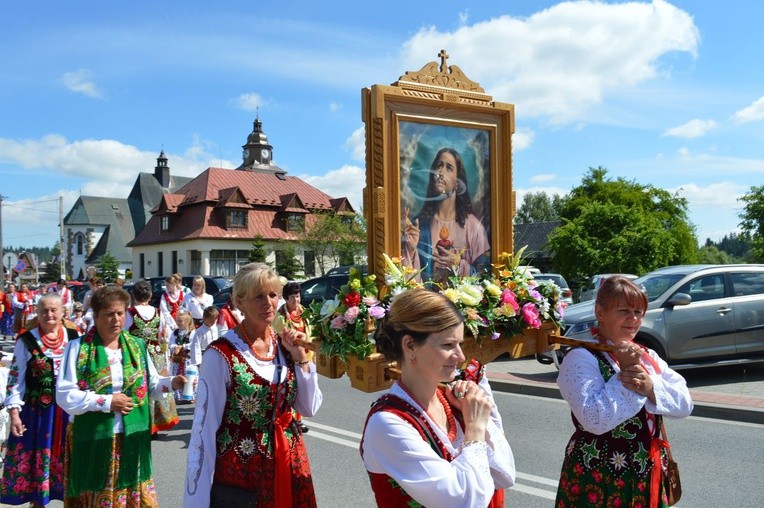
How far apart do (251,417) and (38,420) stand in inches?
122

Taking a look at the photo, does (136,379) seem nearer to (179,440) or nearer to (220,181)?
(179,440)

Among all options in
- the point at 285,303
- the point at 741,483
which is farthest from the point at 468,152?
the point at 285,303

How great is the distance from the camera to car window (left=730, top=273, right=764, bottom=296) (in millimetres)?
10719

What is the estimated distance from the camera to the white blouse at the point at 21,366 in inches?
203

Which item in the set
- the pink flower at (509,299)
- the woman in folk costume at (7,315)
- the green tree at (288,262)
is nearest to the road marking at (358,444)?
the pink flower at (509,299)

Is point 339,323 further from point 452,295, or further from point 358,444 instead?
point 358,444

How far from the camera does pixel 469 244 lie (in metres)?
4.79

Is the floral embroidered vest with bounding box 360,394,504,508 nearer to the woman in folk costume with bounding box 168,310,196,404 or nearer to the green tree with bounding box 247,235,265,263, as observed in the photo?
the woman in folk costume with bounding box 168,310,196,404

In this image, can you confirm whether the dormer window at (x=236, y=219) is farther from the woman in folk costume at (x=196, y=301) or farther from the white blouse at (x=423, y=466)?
the white blouse at (x=423, y=466)

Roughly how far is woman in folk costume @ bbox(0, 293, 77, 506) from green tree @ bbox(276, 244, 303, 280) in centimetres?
4344

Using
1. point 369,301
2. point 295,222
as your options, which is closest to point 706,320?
point 369,301

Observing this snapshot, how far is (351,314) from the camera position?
3953 mm

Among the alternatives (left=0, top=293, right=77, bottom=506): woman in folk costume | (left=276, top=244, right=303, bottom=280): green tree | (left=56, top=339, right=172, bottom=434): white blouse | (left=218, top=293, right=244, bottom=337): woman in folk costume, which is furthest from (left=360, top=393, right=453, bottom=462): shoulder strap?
(left=276, top=244, right=303, bottom=280): green tree

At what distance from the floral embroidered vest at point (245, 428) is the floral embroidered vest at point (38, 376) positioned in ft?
9.21
